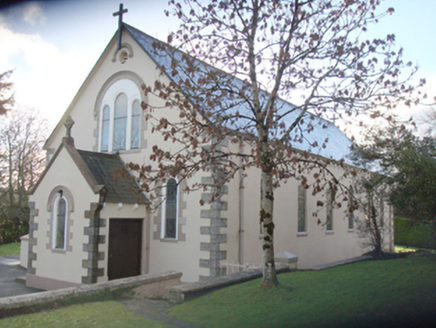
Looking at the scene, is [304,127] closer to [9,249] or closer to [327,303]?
[327,303]

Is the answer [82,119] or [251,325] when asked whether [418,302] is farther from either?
[82,119]

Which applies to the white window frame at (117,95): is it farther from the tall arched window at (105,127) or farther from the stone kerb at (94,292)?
the stone kerb at (94,292)

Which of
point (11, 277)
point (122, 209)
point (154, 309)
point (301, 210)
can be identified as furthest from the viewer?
point (301, 210)

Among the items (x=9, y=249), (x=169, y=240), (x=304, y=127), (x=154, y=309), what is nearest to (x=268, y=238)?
(x=154, y=309)

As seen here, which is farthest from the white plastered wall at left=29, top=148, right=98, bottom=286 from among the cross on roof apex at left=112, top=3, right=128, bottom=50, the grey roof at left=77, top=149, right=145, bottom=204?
the cross on roof apex at left=112, top=3, right=128, bottom=50

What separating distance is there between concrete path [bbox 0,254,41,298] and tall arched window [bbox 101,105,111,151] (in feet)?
19.5

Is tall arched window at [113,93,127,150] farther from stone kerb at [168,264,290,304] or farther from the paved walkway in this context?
the paved walkway

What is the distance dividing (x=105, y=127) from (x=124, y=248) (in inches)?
212

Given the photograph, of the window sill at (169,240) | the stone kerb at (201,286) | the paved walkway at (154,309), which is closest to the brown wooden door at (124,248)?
the window sill at (169,240)

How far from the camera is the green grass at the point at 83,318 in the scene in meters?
7.84

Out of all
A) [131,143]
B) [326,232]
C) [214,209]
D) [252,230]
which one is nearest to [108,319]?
[214,209]

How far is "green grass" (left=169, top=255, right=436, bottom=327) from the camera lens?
7590 mm

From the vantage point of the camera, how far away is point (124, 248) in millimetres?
14375

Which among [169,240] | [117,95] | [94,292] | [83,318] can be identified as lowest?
[83,318]
